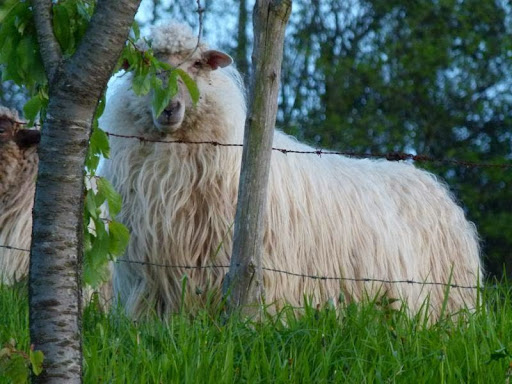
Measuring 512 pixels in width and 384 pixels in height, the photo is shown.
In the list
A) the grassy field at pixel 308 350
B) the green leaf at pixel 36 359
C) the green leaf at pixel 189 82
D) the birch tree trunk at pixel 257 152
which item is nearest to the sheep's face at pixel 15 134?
the birch tree trunk at pixel 257 152

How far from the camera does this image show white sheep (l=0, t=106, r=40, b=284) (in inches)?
207

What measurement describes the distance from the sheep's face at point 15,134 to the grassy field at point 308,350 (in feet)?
7.04

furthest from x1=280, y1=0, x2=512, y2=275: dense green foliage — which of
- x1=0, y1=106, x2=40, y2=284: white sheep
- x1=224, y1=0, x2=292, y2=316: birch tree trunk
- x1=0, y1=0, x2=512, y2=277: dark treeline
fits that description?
x1=224, y1=0, x2=292, y2=316: birch tree trunk

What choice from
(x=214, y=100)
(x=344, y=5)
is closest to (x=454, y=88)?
(x=344, y=5)

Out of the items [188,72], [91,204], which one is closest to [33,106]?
[91,204]

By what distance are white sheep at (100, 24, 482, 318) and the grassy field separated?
1.26 meters

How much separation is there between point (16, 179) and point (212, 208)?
1289 millimetres

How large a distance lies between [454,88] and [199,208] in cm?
851

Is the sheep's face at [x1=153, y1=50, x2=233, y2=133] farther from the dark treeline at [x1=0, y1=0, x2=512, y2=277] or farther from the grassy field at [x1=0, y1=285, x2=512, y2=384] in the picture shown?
the dark treeline at [x1=0, y1=0, x2=512, y2=277]

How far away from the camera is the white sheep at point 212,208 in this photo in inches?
184

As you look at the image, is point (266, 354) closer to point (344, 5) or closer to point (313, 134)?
point (313, 134)

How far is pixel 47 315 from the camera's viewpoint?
87.0 inches

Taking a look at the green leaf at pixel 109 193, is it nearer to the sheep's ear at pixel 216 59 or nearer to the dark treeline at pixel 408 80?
the sheep's ear at pixel 216 59

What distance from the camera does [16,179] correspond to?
543 centimetres
